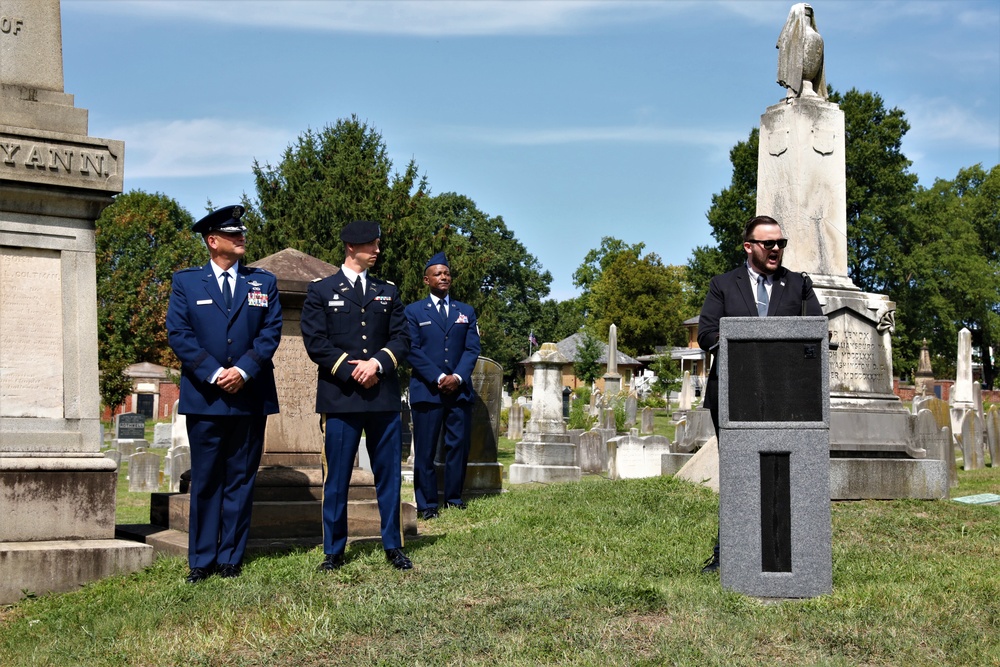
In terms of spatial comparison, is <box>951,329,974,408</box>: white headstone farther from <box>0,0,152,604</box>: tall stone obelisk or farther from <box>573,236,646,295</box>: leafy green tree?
<box>573,236,646,295</box>: leafy green tree

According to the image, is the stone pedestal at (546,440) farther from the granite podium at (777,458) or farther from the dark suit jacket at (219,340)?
the granite podium at (777,458)

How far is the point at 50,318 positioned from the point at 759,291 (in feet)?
14.9

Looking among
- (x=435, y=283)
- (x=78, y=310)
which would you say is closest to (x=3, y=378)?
(x=78, y=310)

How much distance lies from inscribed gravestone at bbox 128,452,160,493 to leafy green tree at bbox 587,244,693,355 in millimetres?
62799

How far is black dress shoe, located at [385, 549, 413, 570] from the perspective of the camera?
668cm

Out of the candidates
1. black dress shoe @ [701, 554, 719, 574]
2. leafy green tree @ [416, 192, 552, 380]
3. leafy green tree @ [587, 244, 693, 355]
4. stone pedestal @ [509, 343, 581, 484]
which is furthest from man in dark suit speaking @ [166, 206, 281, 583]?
leafy green tree @ [587, 244, 693, 355]

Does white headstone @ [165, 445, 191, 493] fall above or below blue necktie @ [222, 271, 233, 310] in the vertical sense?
below

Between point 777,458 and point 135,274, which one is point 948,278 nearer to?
point 135,274

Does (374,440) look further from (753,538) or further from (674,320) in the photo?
(674,320)

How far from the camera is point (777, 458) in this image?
5.80 meters

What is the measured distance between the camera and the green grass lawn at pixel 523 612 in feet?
16.1

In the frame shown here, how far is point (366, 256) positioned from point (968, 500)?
7557 millimetres

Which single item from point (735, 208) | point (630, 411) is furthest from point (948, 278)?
point (630, 411)

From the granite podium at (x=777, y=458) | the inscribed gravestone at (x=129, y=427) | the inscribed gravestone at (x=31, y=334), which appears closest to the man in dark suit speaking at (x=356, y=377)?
the inscribed gravestone at (x=31, y=334)
